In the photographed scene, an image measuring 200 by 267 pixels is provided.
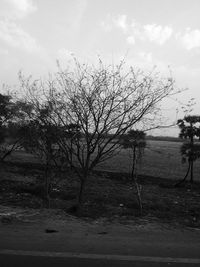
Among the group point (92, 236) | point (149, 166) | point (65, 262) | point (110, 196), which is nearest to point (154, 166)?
point (149, 166)

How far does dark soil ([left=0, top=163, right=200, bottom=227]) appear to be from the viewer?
8797 mm

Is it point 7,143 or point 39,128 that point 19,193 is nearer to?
point 39,128

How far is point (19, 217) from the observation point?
7777mm

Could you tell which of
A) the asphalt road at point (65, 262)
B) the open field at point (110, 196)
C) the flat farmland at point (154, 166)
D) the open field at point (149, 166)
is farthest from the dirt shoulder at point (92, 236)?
the open field at point (149, 166)

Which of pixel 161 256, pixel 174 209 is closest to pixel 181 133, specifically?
pixel 174 209

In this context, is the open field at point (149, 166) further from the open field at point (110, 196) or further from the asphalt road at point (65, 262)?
the asphalt road at point (65, 262)

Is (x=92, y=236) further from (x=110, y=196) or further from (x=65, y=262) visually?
(x=110, y=196)

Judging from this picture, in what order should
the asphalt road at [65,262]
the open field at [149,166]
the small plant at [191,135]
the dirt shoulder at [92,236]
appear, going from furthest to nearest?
the open field at [149,166], the small plant at [191,135], the dirt shoulder at [92,236], the asphalt road at [65,262]

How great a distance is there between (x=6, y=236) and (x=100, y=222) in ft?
6.81

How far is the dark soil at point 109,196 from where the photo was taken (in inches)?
346

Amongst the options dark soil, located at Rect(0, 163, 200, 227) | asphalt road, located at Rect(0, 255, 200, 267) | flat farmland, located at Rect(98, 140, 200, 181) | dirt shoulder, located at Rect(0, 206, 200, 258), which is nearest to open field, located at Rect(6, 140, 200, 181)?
flat farmland, located at Rect(98, 140, 200, 181)

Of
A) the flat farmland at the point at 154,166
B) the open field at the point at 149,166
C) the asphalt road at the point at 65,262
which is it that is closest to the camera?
the asphalt road at the point at 65,262

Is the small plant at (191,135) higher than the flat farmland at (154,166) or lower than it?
higher

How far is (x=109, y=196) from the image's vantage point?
11547 mm
